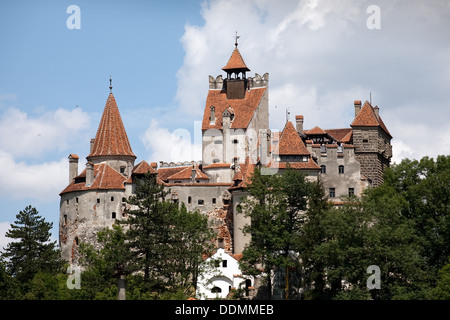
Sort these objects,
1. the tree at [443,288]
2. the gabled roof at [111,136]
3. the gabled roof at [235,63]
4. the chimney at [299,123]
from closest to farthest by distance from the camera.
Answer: the tree at [443,288] < the chimney at [299,123] < the gabled roof at [111,136] < the gabled roof at [235,63]

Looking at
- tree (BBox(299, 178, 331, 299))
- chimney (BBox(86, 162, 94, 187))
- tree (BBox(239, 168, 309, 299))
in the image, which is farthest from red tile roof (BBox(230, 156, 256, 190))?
chimney (BBox(86, 162, 94, 187))

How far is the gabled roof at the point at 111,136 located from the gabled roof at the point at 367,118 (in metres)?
21.5

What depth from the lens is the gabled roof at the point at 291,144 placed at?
290ft

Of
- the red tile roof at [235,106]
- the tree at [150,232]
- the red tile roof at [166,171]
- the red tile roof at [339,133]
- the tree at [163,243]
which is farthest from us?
the red tile roof at [166,171]

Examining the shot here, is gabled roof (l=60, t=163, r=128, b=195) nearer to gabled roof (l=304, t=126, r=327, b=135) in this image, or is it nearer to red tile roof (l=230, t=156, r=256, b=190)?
red tile roof (l=230, t=156, r=256, b=190)

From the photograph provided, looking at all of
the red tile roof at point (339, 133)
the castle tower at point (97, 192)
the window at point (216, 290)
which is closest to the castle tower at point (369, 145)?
the red tile roof at point (339, 133)

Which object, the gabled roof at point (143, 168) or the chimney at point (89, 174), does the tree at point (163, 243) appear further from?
the chimney at point (89, 174)

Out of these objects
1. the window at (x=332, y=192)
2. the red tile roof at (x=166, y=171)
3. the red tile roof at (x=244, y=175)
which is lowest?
the window at (x=332, y=192)

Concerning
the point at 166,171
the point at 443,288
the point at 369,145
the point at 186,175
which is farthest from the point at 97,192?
the point at 443,288

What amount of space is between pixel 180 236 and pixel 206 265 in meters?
3.17

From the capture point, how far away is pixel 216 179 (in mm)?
96375

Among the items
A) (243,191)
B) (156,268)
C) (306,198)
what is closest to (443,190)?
(306,198)

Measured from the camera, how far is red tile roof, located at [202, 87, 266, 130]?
98.6m
